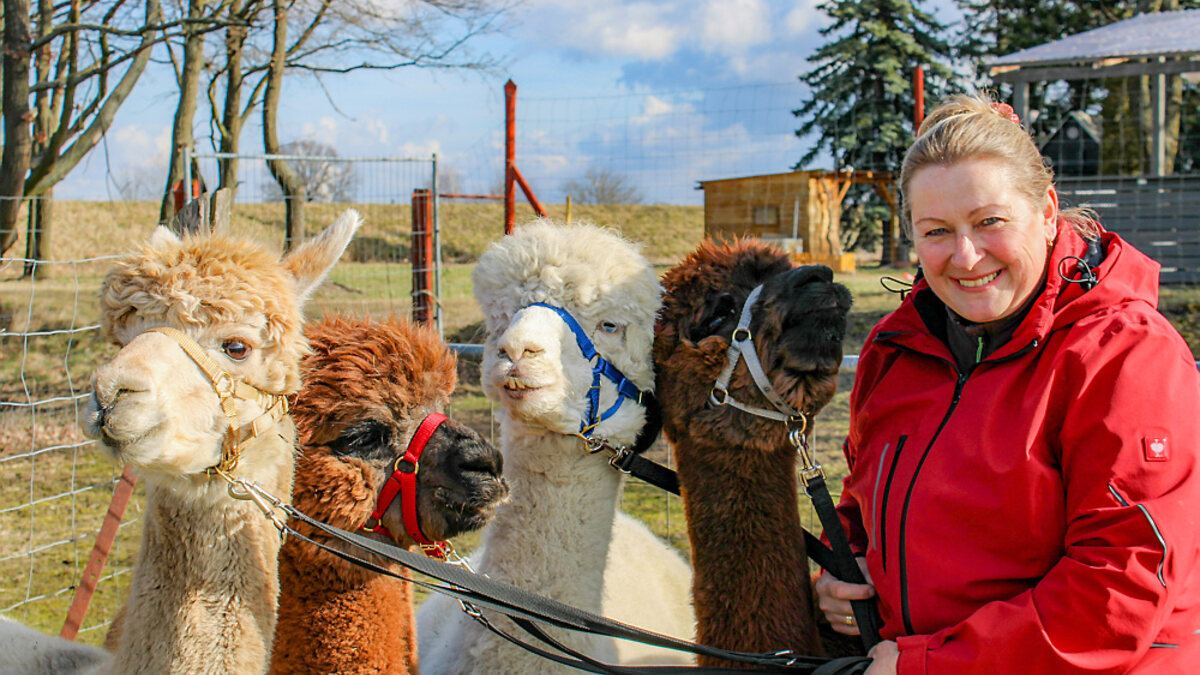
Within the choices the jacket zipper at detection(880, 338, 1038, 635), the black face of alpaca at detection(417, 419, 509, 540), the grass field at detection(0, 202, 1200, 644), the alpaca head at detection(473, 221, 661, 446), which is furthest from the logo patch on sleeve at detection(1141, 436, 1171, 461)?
the grass field at detection(0, 202, 1200, 644)

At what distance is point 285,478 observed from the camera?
6.91 feet

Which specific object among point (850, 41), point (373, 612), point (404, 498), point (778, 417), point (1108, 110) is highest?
point (850, 41)

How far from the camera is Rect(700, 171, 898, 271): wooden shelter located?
12383 millimetres

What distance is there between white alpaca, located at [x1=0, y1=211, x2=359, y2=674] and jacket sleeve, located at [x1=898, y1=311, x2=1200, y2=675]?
155 cm

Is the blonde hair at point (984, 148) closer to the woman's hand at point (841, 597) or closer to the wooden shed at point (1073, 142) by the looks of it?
the woman's hand at point (841, 597)

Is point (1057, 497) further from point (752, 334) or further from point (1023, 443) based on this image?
point (752, 334)

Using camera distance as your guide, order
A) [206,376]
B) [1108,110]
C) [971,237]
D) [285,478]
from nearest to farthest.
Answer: [971,237], [206,376], [285,478], [1108,110]

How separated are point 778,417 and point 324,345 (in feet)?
4.11

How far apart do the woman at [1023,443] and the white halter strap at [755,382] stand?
0.29 meters

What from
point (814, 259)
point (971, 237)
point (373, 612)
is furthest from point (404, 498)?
point (814, 259)

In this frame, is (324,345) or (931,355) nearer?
(931,355)

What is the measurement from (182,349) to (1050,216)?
1901 millimetres

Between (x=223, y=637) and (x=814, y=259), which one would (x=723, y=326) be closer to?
(x=223, y=637)

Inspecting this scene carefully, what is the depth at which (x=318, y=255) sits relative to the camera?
2256 millimetres
